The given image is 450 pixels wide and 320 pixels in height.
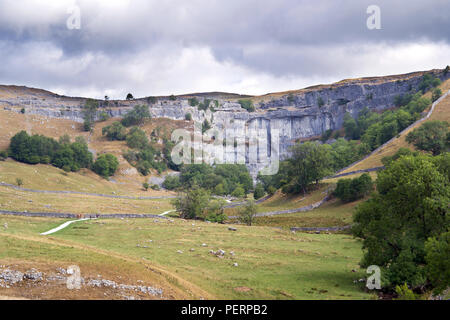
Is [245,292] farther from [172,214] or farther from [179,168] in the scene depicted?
[179,168]

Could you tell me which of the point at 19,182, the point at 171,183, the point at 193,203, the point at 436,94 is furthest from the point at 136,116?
the point at 193,203

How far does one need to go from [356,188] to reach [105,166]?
81315mm

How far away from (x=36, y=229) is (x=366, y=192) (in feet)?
166

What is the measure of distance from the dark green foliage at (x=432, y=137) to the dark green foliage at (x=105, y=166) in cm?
8654

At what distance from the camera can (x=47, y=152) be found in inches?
4626

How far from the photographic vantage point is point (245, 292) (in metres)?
23.7

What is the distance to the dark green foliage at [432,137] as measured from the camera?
7738 cm

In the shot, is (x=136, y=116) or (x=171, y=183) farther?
(x=136, y=116)

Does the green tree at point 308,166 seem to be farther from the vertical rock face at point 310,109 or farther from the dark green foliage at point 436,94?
the vertical rock face at point 310,109

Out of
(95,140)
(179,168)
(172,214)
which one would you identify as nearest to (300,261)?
(172,214)

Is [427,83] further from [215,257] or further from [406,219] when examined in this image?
[215,257]

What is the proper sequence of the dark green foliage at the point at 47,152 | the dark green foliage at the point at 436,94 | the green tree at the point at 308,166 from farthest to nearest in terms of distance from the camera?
the dark green foliage at the point at 436,94 < the dark green foliage at the point at 47,152 < the green tree at the point at 308,166

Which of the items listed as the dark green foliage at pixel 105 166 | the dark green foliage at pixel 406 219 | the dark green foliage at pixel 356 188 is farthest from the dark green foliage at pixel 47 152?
the dark green foliage at pixel 406 219
